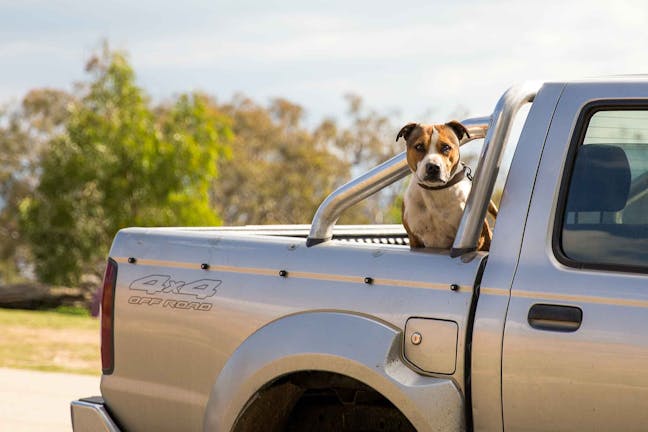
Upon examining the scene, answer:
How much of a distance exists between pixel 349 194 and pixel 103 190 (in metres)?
29.7

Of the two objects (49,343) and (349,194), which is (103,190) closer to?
(49,343)

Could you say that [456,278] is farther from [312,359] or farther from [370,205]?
[370,205]

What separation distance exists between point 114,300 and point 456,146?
4.75ft

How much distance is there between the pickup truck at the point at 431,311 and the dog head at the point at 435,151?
0.13 metres

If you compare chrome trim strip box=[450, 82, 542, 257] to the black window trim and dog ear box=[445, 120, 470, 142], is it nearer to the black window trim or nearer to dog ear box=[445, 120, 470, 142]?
the black window trim

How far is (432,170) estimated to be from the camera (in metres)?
4.09

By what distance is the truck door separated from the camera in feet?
10.2

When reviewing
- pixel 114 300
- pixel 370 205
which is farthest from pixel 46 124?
pixel 114 300

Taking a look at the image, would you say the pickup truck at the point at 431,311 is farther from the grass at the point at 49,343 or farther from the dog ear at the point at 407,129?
the grass at the point at 49,343

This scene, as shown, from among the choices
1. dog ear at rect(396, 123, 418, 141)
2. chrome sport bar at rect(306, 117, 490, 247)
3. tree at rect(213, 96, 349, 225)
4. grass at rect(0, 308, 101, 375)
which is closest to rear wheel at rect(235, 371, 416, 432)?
chrome sport bar at rect(306, 117, 490, 247)

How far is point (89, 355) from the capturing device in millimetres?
15008

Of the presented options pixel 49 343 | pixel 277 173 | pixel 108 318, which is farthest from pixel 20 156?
pixel 108 318

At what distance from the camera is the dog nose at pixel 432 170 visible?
4.09 meters

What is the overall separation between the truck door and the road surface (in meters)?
5.20
